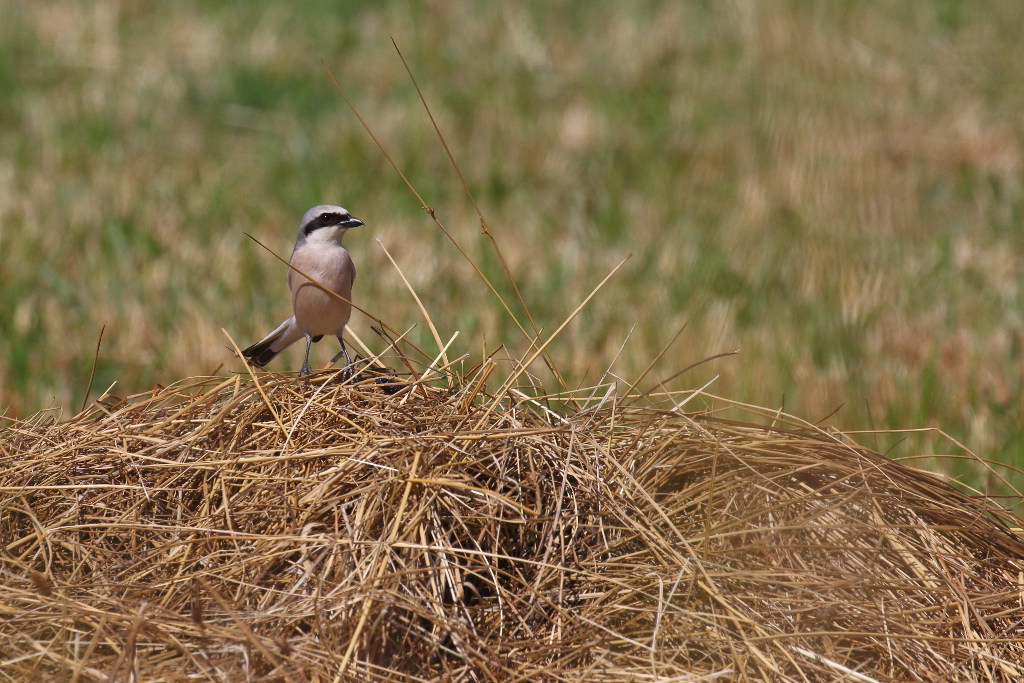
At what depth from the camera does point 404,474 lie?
2717 millimetres

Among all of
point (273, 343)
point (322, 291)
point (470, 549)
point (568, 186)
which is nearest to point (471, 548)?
point (470, 549)

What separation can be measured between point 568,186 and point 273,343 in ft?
16.8

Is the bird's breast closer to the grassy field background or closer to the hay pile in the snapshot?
the hay pile

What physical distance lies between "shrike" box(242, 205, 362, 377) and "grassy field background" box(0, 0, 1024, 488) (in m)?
1.91

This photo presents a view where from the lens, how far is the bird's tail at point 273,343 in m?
3.53

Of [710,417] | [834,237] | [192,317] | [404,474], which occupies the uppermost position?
[404,474]

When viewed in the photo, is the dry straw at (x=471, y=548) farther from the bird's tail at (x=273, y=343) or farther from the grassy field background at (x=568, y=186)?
the grassy field background at (x=568, y=186)

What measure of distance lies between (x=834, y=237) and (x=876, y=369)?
181cm

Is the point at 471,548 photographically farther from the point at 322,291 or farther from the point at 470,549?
the point at 322,291

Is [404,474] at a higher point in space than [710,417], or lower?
higher

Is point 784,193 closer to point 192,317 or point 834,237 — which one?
point 834,237

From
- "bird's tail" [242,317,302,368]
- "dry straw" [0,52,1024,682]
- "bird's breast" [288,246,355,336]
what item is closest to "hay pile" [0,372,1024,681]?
"dry straw" [0,52,1024,682]

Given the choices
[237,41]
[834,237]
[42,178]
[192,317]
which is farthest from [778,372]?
[237,41]

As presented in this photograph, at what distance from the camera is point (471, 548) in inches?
110
